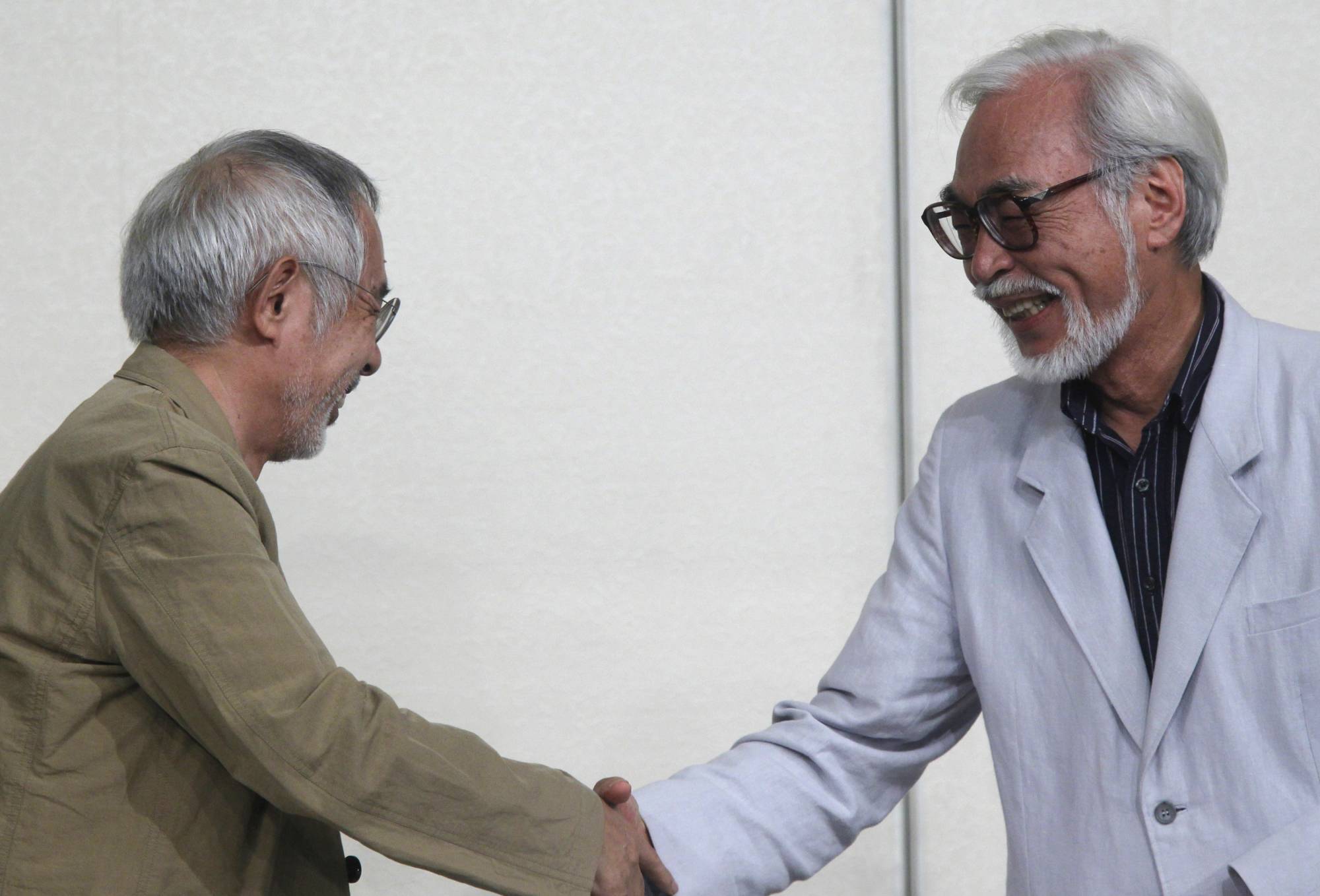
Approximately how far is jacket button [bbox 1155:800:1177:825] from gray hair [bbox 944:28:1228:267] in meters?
0.64

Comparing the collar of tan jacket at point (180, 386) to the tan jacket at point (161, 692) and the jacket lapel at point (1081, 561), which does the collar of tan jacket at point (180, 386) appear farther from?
the jacket lapel at point (1081, 561)

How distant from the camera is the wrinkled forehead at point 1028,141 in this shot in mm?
1559

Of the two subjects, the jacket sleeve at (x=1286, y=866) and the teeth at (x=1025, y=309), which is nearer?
the jacket sleeve at (x=1286, y=866)

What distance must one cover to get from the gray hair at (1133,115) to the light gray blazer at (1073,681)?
0.14m

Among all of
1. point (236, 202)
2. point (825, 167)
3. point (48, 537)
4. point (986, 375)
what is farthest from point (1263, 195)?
point (48, 537)

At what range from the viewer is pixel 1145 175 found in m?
1.56

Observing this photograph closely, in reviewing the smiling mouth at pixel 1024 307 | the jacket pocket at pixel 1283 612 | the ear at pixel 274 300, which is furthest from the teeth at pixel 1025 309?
the ear at pixel 274 300

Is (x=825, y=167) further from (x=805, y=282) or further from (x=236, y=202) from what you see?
(x=236, y=202)

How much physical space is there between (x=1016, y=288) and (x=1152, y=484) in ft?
0.93

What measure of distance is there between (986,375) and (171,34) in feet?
5.80

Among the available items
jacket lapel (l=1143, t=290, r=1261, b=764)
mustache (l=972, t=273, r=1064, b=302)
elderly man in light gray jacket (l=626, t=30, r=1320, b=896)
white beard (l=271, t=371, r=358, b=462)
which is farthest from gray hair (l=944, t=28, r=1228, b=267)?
white beard (l=271, t=371, r=358, b=462)

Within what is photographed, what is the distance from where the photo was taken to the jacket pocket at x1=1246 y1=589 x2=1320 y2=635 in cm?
137

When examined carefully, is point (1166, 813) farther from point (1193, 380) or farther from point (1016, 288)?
point (1016, 288)

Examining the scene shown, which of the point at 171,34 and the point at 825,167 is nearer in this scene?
the point at 171,34
